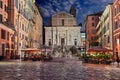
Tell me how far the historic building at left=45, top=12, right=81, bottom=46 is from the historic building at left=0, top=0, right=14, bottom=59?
79342mm

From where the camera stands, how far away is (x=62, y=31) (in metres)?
154

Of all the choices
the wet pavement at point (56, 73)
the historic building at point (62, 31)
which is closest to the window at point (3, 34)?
the wet pavement at point (56, 73)

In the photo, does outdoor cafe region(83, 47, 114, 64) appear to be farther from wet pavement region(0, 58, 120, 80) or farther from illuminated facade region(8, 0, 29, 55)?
illuminated facade region(8, 0, 29, 55)

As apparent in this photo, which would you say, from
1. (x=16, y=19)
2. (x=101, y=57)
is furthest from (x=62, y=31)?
(x=101, y=57)

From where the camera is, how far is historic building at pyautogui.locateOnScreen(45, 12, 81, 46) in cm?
15225

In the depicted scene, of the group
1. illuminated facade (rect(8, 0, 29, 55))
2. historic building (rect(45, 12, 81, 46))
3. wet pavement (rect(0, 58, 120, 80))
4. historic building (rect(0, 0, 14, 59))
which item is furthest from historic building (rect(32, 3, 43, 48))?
wet pavement (rect(0, 58, 120, 80))

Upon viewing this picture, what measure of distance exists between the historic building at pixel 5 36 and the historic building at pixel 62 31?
7934cm

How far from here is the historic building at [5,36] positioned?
6185 cm

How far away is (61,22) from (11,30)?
3303 inches

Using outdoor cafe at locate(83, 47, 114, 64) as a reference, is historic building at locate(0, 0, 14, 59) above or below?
above

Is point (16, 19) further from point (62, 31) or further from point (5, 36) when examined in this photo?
point (62, 31)

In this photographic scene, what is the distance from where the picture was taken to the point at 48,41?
152750 mm

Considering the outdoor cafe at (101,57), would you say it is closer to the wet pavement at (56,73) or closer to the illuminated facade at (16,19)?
the wet pavement at (56,73)

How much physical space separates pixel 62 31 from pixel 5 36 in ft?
294
